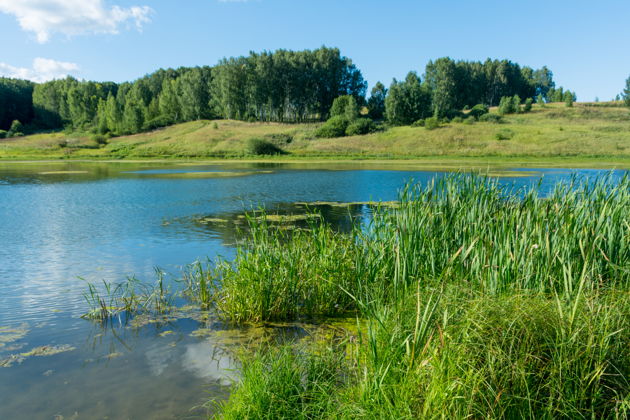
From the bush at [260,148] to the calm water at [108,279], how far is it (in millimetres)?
40957

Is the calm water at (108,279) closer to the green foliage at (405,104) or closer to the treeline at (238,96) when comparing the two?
the green foliage at (405,104)

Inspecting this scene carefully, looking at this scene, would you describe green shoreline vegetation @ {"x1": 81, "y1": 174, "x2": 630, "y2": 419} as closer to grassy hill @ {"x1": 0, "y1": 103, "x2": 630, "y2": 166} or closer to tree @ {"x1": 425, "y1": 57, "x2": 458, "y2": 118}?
grassy hill @ {"x1": 0, "y1": 103, "x2": 630, "y2": 166}

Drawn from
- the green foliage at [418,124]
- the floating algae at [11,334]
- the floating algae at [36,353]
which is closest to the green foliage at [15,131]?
the green foliage at [418,124]

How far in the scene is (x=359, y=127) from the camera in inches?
3076

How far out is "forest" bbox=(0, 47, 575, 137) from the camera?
3679 inches

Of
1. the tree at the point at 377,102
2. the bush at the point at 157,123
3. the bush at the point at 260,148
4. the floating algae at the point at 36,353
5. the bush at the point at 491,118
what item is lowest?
the floating algae at the point at 36,353

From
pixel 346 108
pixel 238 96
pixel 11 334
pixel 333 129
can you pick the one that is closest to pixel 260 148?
pixel 333 129

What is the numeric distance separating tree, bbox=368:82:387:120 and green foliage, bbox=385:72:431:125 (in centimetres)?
1472

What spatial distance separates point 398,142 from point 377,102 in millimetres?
39720

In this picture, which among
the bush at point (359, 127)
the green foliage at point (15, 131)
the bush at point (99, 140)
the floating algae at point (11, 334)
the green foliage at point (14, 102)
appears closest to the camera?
the floating algae at point (11, 334)

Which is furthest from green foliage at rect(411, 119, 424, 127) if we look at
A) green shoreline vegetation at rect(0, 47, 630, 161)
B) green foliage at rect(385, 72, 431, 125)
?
green foliage at rect(385, 72, 431, 125)

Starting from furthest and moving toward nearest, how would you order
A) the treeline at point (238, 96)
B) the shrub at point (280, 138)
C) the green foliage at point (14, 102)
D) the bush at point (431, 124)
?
the green foliage at point (14, 102)
the treeline at point (238, 96)
the shrub at point (280, 138)
the bush at point (431, 124)

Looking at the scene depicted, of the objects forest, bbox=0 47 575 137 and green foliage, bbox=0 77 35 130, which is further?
green foliage, bbox=0 77 35 130

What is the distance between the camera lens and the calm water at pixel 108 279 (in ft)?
18.0
